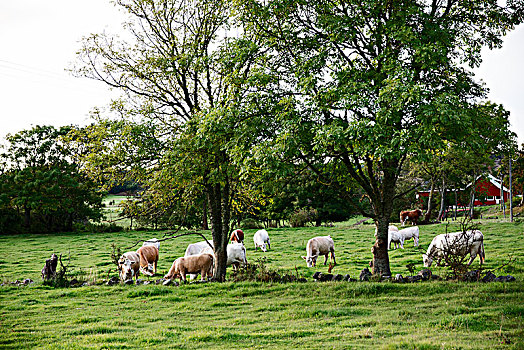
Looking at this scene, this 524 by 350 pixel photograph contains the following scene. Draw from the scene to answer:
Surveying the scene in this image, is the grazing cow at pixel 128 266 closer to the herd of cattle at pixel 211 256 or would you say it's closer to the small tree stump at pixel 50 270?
the herd of cattle at pixel 211 256

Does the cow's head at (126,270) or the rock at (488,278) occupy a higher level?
the rock at (488,278)

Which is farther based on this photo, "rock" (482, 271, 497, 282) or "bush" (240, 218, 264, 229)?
"bush" (240, 218, 264, 229)

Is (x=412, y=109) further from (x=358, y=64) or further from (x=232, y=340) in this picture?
(x=232, y=340)

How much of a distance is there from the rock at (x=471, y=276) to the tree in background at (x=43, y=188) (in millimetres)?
40852

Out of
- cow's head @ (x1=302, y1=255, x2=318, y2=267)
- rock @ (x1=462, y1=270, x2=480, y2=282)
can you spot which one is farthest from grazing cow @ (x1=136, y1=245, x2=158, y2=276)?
rock @ (x1=462, y1=270, x2=480, y2=282)

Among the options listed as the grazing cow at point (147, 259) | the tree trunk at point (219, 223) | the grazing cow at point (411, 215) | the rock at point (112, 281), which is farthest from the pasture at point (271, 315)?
the grazing cow at point (411, 215)

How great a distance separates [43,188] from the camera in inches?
1900

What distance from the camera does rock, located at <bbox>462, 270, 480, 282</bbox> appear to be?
12.6 m

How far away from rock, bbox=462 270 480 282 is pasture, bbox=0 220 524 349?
0.59 m

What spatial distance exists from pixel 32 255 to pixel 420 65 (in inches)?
1037

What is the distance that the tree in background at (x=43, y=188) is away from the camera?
1870 inches

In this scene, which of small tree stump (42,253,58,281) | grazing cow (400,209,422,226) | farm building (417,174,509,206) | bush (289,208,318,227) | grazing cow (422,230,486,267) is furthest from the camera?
farm building (417,174,509,206)

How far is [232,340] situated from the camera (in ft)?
27.2

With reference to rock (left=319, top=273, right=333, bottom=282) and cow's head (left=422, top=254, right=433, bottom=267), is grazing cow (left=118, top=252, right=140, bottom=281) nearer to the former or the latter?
rock (left=319, top=273, right=333, bottom=282)
